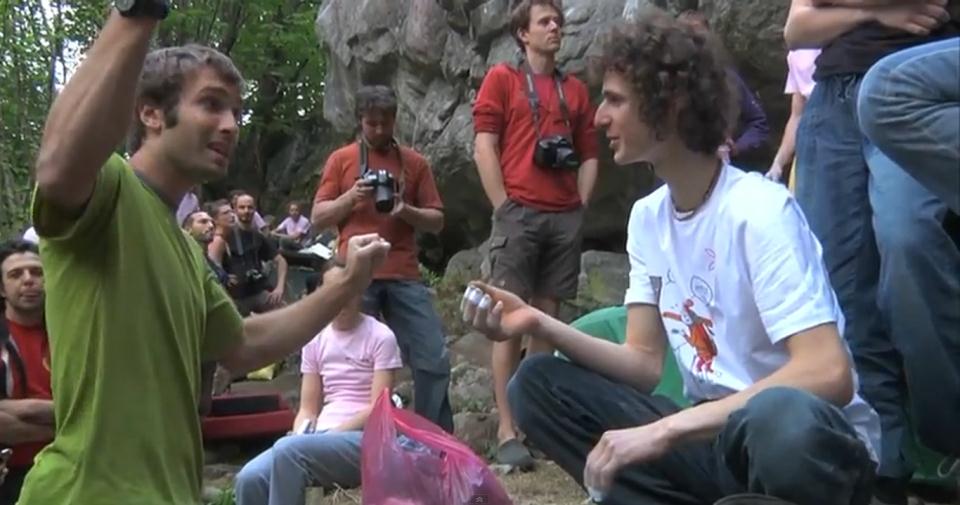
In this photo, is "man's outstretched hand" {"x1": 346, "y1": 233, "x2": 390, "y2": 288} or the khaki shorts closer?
"man's outstretched hand" {"x1": 346, "y1": 233, "x2": 390, "y2": 288}

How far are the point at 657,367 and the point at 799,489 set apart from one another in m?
0.77

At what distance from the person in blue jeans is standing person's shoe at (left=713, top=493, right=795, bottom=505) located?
71 cm

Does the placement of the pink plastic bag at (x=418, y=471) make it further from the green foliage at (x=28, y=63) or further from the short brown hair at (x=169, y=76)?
the green foliage at (x=28, y=63)

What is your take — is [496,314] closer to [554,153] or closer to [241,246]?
[554,153]

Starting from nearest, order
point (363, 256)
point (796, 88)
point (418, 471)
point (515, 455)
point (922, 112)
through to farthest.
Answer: point (922, 112) → point (363, 256) → point (418, 471) → point (796, 88) → point (515, 455)

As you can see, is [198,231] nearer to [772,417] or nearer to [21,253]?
[21,253]

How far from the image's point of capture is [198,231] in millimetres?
8586

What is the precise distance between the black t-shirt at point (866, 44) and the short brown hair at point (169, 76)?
146cm

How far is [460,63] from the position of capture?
37.4ft

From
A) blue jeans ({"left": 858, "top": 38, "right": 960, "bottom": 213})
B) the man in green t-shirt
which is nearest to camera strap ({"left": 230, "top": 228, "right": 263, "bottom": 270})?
the man in green t-shirt

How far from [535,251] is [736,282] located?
9.64ft

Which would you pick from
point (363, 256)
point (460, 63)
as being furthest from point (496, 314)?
point (460, 63)

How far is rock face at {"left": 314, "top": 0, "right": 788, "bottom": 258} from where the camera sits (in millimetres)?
7895

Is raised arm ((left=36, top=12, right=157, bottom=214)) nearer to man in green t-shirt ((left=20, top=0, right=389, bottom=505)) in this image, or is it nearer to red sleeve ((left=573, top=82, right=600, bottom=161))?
man in green t-shirt ((left=20, top=0, right=389, bottom=505))
